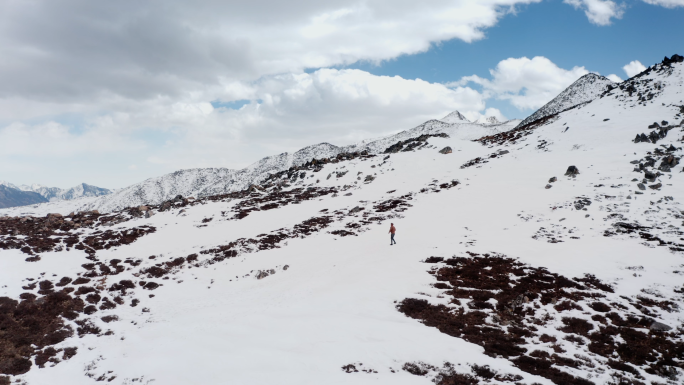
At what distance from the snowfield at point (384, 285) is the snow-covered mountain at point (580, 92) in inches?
3066

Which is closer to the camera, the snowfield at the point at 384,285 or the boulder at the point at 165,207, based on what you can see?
the snowfield at the point at 384,285

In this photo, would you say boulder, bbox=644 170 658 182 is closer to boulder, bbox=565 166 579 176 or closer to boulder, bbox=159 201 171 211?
boulder, bbox=565 166 579 176

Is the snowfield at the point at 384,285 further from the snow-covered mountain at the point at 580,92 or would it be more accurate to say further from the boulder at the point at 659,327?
the snow-covered mountain at the point at 580,92

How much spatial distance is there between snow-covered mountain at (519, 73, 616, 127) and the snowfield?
77886 mm

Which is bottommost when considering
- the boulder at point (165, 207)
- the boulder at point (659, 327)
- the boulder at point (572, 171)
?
the boulder at point (659, 327)

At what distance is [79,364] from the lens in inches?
576

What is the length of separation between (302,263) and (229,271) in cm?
704

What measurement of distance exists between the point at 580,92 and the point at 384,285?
5672 inches

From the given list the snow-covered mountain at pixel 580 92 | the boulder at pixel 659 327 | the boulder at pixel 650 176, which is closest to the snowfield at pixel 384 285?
the boulder at pixel 659 327

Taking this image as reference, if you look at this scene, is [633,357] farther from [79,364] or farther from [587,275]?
[79,364]

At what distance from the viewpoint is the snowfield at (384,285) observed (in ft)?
40.6

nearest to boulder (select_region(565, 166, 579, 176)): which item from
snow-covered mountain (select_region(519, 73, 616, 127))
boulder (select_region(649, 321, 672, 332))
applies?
boulder (select_region(649, 321, 672, 332))

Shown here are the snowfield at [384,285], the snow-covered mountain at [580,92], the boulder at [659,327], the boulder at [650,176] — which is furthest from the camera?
the snow-covered mountain at [580,92]

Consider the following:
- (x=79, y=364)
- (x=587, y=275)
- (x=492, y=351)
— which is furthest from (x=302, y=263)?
(x=587, y=275)
